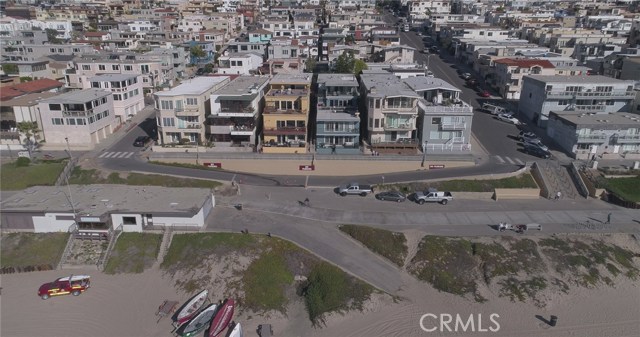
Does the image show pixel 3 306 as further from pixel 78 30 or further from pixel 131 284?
pixel 78 30

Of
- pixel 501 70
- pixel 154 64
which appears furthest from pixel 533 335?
pixel 154 64

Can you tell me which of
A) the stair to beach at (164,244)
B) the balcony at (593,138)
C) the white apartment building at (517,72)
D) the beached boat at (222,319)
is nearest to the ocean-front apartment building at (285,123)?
the stair to beach at (164,244)

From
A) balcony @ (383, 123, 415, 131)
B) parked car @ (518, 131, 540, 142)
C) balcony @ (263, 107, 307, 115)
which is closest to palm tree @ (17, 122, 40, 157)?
balcony @ (263, 107, 307, 115)

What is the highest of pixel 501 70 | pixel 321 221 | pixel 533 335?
pixel 501 70

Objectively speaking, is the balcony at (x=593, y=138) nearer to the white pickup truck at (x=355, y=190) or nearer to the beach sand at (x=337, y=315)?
the beach sand at (x=337, y=315)

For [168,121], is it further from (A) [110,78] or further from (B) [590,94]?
(B) [590,94]
